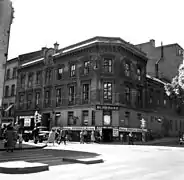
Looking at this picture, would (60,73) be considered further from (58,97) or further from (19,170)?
(19,170)

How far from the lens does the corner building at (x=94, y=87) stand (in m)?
31.7

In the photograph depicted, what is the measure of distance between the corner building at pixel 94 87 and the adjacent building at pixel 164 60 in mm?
12735

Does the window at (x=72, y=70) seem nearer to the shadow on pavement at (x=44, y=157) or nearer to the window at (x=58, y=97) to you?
the window at (x=58, y=97)

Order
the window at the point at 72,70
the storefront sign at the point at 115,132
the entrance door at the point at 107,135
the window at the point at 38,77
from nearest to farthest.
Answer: the storefront sign at the point at 115,132, the entrance door at the point at 107,135, the window at the point at 72,70, the window at the point at 38,77

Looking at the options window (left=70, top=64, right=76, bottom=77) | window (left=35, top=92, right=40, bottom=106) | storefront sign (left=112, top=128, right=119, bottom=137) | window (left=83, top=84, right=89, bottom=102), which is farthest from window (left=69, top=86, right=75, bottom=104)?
storefront sign (left=112, top=128, right=119, bottom=137)

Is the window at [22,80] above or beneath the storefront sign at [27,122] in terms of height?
above

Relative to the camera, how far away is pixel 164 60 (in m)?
49.4

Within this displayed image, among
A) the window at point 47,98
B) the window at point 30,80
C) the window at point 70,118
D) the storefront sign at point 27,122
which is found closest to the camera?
the window at point 70,118

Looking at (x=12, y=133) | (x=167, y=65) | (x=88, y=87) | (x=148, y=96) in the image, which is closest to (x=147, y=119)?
(x=148, y=96)

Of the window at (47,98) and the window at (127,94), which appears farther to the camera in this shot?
the window at (47,98)

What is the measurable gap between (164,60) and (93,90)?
75.9 feet

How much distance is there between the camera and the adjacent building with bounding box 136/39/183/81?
4873cm

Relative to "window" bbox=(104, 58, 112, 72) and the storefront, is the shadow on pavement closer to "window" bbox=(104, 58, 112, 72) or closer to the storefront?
the storefront

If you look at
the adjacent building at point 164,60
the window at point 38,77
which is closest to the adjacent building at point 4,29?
the window at point 38,77
